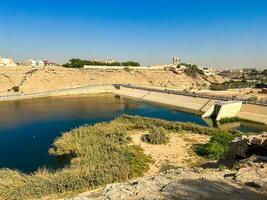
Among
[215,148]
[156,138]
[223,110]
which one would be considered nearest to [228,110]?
[223,110]

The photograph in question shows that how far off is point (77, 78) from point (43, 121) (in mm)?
63548

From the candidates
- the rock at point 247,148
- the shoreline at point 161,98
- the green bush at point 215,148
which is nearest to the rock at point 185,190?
the rock at point 247,148

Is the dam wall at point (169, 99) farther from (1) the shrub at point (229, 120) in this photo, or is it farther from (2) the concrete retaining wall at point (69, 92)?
(1) the shrub at point (229, 120)

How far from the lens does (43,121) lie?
54.5 metres

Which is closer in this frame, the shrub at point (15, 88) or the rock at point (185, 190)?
the rock at point (185, 190)

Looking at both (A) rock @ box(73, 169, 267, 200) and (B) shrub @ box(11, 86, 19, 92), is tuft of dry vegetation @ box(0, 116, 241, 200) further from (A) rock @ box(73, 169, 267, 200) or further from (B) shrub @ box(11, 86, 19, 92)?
(B) shrub @ box(11, 86, 19, 92)

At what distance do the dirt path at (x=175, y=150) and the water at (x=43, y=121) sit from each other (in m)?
9.79

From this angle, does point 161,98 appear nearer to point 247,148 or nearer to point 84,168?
point 84,168

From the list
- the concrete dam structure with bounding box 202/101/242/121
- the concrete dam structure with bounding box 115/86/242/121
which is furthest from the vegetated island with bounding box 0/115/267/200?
the concrete dam structure with bounding box 115/86/242/121

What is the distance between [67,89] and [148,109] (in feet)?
126

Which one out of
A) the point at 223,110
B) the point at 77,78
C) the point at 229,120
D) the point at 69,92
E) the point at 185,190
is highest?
the point at 185,190

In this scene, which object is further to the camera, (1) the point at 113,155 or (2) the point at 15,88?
(2) the point at 15,88

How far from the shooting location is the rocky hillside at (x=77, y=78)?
103 metres

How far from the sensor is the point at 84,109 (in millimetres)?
70250
